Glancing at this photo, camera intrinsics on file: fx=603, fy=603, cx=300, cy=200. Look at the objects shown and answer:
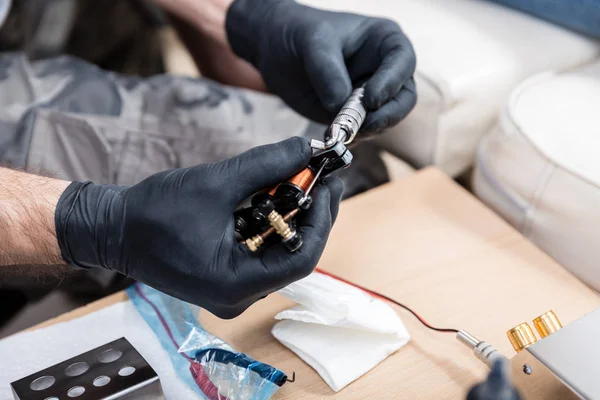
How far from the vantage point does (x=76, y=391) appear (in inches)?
22.5

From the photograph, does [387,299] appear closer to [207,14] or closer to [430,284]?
[430,284]

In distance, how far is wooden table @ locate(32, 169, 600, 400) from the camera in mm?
621

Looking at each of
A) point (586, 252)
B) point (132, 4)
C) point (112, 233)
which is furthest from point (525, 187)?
point (132, 4)

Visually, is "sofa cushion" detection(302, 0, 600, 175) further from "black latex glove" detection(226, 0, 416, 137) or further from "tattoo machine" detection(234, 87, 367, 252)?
"tattoo machine" detection(234, 87, 367, 252)

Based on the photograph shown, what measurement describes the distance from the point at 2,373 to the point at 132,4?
1296 mm

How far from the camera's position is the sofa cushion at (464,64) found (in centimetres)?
91

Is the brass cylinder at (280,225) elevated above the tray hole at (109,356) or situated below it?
above

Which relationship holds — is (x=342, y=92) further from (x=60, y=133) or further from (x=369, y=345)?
(x=60, y=133)

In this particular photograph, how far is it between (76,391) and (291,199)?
275 mm

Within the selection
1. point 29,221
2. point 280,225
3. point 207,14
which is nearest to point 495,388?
point 280,225

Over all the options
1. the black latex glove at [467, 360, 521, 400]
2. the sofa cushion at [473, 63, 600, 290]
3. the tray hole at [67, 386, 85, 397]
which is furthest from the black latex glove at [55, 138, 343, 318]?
the sofa cushion at [473, 63, 600, 290]

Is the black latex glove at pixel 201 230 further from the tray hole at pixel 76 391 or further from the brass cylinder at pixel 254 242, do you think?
the tray hole at pixel 76 391

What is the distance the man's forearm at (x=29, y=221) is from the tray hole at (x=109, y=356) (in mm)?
103

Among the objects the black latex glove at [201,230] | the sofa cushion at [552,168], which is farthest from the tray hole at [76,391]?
the sofa cushion at [552,168]
